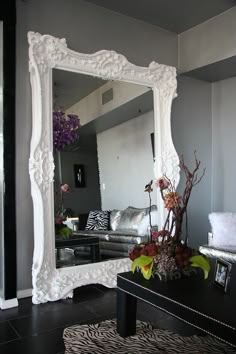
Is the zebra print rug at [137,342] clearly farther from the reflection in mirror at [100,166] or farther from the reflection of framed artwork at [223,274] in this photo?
the reflection in mirror at [100,166]

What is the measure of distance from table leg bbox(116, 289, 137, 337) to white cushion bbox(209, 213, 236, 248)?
1.44 meters

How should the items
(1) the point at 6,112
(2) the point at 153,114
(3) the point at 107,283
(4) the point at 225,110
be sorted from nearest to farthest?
1. (1) the point at 6,112
2. (3) the point at 107,283
3. (2) the point at 153,114
4. (4) the point at 225,110

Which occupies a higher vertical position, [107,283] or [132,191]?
[132,191]

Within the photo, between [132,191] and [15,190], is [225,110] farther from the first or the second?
[15,190]

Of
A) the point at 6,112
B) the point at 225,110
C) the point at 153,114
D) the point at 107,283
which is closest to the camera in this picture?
the point at 6,112

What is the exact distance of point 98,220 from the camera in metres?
3.43

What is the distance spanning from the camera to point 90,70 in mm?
3289

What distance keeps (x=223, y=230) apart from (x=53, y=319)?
1.87 meters

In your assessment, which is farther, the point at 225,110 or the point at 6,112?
the point at 225,110

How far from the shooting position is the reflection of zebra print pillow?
3381mm

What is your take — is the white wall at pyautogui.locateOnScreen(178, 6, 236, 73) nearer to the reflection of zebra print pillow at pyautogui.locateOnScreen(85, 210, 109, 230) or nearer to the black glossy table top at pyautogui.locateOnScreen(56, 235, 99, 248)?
the reflection of zebra print pillow at pyautogui.locateOnScreen(85, 210, 109, 230)

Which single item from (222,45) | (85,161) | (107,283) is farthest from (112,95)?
(107,283)

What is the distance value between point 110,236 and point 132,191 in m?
0.57

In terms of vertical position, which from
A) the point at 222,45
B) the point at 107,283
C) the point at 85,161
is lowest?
the point at 107,283
